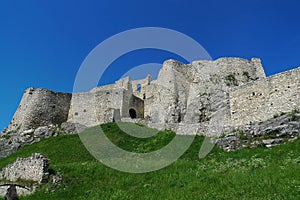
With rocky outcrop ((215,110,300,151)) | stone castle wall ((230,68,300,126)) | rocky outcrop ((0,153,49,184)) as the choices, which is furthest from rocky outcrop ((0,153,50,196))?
stone castle wall ((230,68,300,126))

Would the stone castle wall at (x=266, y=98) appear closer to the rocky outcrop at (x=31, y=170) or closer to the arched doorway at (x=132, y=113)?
the arched doorway at (x=132, y=113)

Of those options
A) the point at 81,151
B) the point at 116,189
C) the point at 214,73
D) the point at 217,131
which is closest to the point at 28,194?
the point at 116,189

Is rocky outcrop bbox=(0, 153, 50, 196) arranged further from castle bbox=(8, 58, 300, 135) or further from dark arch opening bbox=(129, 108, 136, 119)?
dark arch opening bbox=(129, 108, 136, 119)

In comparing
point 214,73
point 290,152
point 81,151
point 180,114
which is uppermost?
point 214,73

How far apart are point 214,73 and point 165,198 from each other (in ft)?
77.2

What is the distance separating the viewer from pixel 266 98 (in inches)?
916

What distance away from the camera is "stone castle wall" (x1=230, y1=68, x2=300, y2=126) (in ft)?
71.9

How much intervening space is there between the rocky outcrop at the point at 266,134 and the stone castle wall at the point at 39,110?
918 inches

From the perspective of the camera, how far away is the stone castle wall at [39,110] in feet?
117

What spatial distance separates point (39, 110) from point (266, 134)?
27.0 m

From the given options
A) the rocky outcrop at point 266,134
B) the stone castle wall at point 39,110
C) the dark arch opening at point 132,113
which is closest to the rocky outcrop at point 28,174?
the rocky outcrop at point 266,134

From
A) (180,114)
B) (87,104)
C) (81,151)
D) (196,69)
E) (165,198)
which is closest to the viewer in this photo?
(165,198)

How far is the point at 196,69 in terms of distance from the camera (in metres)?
33.8

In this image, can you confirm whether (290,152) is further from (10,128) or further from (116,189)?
(10,128)
